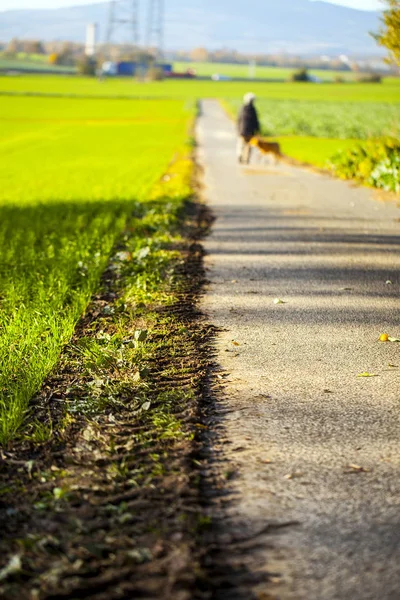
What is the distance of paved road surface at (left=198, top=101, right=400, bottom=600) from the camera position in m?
3.81

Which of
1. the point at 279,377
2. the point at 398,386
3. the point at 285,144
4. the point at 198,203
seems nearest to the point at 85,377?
the point at 279,377

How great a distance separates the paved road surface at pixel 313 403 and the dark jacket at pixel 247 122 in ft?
47.0

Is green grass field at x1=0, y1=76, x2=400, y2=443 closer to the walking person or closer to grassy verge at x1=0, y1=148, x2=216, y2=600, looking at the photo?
grassy verge at x1=0, y1=148, x2=216, y2=600

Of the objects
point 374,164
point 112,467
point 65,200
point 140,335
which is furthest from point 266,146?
point 112,467

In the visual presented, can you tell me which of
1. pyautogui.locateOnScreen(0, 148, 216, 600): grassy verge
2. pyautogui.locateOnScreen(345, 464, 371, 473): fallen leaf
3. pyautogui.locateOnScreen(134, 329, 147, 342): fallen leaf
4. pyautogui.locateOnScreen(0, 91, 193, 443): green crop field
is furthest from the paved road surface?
pyautogui.locateOnScreen(0, 91, 193, 443): green crop field

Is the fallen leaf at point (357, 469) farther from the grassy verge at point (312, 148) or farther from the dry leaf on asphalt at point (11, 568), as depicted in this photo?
the grassy verge at point (312, 148)

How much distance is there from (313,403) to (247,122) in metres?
22.6

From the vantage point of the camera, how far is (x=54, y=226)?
48.9 feet

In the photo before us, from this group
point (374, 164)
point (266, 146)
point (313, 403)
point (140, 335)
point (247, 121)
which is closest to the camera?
point (313, 403)

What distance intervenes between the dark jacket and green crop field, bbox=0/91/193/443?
8.87ft

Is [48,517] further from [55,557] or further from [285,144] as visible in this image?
[285,144]

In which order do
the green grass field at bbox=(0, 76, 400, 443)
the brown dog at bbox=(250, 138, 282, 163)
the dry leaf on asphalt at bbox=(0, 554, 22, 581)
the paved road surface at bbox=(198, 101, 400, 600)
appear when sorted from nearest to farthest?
the dry leaf on asphalt at bbox=(0, 554, 22, 581)
the paved road surface at bbox=(198, 101, 400, 600)
the green grass field at bbox=(0, 76, 400, 443)
the brown dog at bbox=(250, 138, 282, 163)

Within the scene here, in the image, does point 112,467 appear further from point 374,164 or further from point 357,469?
point 374,164

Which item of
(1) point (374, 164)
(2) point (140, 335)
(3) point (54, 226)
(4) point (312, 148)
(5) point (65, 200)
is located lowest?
(4) point (312, 148)
